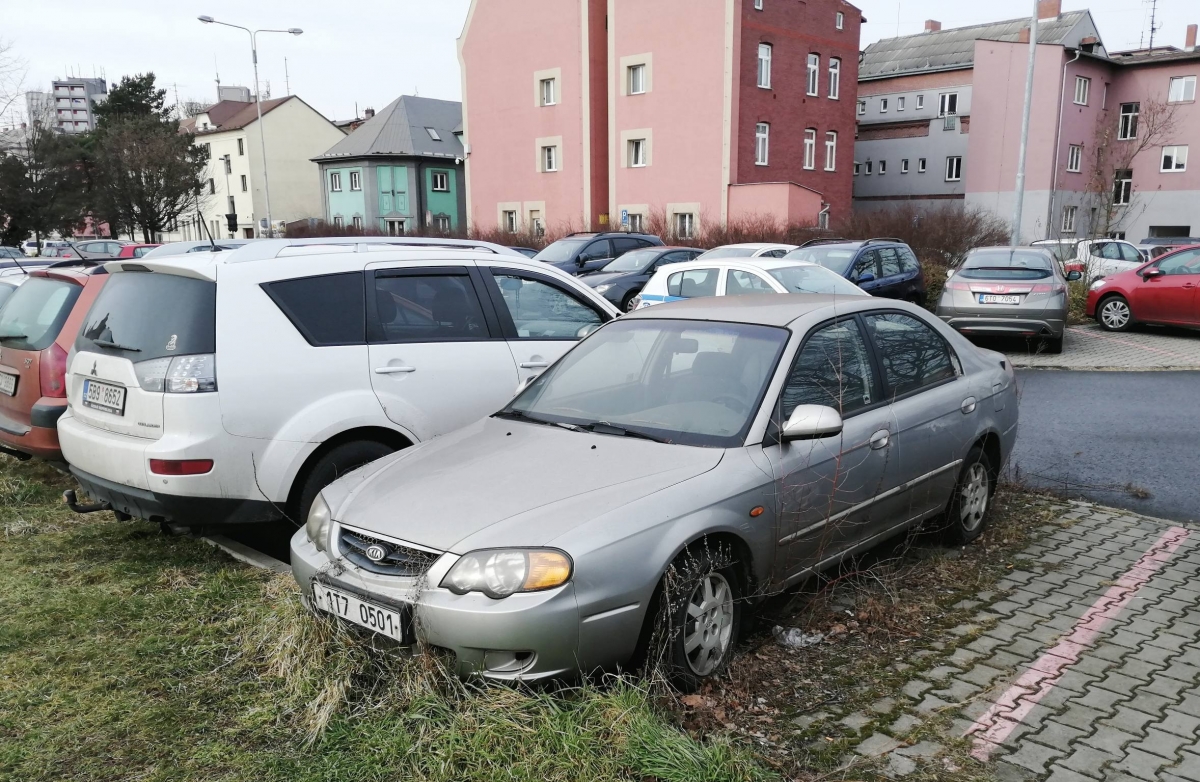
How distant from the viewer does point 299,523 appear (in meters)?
5.18

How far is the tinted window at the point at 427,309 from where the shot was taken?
18.5 ft

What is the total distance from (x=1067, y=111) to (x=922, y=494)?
46.6m

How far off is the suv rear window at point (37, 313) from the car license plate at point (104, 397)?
53.0 inches

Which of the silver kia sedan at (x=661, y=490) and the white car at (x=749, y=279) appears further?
the white car at (x=749, y=279)

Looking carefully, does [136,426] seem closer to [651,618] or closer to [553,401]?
[553,401]

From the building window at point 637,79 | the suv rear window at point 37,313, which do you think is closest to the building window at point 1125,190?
the building window at point 637,79

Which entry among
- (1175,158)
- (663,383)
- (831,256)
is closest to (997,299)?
(831,256)

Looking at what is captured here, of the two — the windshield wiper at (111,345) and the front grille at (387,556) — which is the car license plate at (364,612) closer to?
the front grille at (387,556)

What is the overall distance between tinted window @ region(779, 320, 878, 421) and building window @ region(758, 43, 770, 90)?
3515cm

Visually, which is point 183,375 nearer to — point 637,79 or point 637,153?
point 637,153

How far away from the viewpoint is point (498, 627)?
10.7ft

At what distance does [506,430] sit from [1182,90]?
53615 mm

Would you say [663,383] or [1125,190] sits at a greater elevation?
[1125,190]

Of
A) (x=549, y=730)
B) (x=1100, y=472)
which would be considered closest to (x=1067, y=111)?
(x=1100, y=472)
